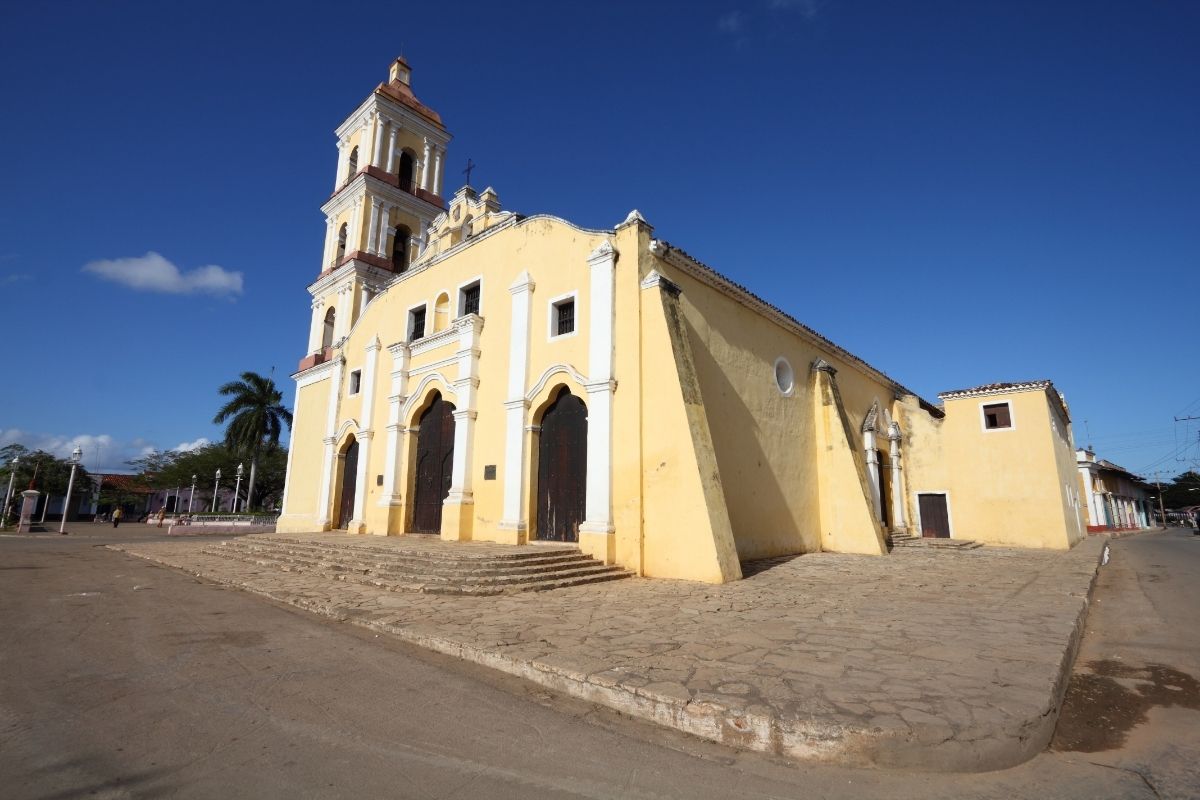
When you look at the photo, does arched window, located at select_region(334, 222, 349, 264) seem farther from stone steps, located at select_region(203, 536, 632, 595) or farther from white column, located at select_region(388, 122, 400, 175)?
stone steps, located at select_region(203, 536, 632, 595)

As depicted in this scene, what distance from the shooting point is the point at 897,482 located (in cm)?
2002

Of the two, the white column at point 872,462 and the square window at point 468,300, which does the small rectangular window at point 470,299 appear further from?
the white column at point 872,462

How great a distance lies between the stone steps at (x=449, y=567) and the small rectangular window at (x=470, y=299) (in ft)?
21.2

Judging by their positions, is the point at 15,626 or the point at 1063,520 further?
the point at 1063,520

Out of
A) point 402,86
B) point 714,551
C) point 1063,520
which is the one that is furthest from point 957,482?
point 402,86

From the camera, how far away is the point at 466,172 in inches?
666

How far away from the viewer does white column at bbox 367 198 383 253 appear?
2311cm

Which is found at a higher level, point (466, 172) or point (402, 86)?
point (402, 86)

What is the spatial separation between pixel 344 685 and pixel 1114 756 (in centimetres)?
486

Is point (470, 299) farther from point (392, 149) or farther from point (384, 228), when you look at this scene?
point (392, 149)

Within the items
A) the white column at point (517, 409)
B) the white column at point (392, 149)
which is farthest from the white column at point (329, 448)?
the white column at point (392, 149)

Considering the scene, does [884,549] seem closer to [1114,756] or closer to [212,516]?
[1114,756]

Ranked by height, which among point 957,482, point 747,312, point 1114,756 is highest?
point 747,312

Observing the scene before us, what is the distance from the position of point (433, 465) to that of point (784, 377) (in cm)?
944
